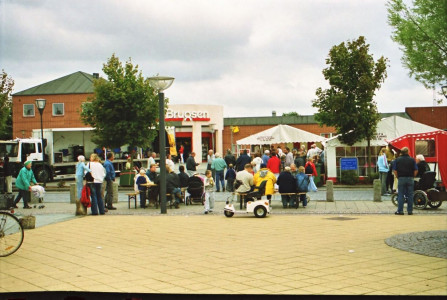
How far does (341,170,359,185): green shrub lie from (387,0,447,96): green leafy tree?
48.8 ft

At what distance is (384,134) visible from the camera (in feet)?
82.4

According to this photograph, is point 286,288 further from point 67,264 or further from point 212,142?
point 212,142

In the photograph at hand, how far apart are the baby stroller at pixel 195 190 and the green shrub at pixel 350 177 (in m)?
9.23

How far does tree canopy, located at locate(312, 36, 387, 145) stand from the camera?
80.7 ft

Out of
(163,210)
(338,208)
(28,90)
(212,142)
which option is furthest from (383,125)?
(28,90)

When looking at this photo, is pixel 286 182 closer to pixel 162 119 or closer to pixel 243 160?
pixel 162 119

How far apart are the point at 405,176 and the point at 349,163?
11477mm

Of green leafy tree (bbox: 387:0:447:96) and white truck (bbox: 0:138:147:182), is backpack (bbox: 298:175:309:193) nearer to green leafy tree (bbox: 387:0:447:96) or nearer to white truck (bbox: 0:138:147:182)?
green leafy tree (bbox: 387:0:447:96)

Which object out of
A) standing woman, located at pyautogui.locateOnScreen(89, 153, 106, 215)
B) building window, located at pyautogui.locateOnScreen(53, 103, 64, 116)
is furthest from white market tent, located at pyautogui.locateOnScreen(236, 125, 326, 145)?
building window, located at pyautogui.locateOnScreen(53, 103, 64, 116)

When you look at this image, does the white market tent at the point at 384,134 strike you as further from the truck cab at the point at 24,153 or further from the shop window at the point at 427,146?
the truck cab at the point at 24,153

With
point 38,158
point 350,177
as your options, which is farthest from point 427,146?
point 38,158

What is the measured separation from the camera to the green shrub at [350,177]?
24.8 meters

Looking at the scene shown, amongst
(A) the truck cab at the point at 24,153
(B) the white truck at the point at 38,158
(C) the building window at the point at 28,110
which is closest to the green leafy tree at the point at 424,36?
(B) the white truck at the point at 38,158

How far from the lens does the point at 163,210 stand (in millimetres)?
15422
